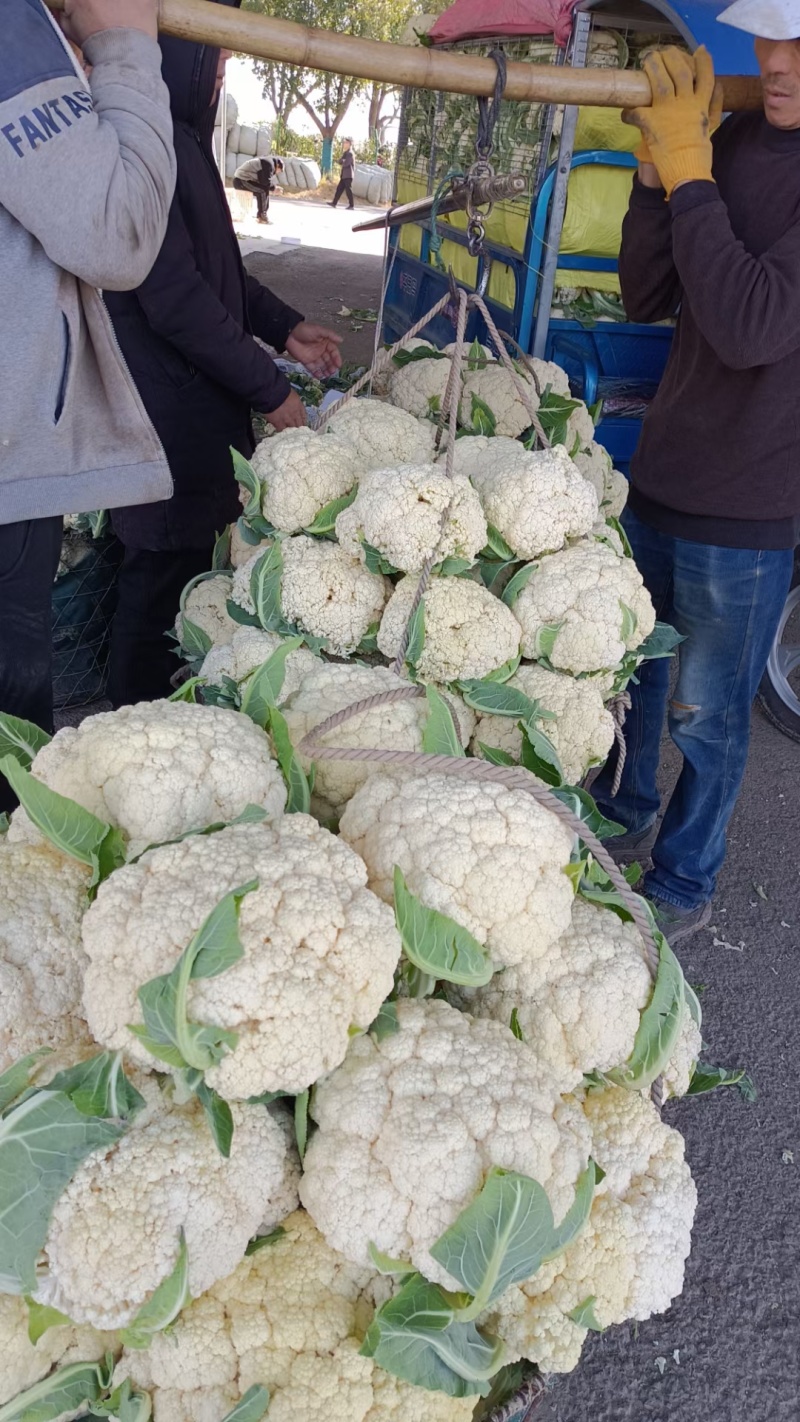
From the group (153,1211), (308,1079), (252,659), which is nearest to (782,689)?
(252,659)

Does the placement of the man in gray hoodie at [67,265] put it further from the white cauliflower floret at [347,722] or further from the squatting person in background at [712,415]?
the squatting person in background at [712,415]

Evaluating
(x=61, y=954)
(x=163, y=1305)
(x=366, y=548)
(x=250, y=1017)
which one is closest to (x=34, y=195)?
(x=366, y=548)

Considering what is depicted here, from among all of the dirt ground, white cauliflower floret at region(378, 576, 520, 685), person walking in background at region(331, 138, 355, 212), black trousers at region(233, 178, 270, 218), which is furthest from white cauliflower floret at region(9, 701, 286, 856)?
person walking in background at region(331, 138, 355, 212)

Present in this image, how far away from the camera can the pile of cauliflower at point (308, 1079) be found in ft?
3.27

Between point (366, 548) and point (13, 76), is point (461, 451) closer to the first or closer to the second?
point (366, 548)

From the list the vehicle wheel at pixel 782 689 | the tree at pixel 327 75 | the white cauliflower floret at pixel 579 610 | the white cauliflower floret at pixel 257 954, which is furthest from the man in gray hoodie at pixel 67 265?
the tree at pixel 327 75

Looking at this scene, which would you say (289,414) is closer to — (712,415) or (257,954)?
(712,415)

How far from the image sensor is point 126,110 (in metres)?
1.57

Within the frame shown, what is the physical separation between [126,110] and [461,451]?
91 cm

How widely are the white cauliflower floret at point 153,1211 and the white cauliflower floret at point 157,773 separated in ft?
1.19

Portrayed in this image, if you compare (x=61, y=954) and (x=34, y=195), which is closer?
(x=61, y=954)

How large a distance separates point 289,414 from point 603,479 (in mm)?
944

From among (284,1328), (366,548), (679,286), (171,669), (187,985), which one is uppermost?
(679,286)

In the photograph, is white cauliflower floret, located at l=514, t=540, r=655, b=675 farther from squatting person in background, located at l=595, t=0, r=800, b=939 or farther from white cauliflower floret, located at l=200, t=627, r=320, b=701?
squatting person in background, located at l=595, t=0, r=800, b=939
